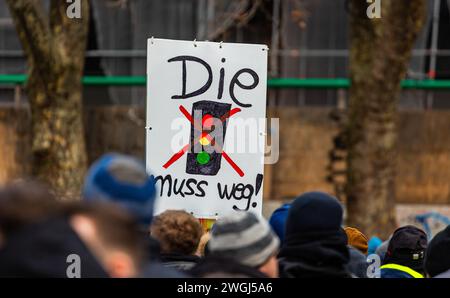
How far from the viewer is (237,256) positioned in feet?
7.62

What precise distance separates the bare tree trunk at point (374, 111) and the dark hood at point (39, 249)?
19.4 feet

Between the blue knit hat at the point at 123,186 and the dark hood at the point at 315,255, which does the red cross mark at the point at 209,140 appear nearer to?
the dark hood at the point at 315,255

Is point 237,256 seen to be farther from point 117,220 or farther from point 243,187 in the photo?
point 243,187

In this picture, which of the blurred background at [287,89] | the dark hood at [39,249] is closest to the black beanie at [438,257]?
the dark hood at [39,249]

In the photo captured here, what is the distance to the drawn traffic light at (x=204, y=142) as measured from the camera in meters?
4.29

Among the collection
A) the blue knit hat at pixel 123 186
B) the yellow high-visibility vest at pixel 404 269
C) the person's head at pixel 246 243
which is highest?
the blue knit hat at pixel 123 186

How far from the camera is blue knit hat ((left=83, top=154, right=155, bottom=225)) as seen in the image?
1.91 m

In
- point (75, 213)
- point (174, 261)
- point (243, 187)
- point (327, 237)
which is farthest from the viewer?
point (243, 187)

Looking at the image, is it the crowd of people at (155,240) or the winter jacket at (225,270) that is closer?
the crowd of people at (155,240)

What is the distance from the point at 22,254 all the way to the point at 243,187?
2854mm

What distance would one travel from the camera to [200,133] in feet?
14.2

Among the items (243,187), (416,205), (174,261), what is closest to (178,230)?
(174,261)

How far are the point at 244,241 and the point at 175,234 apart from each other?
773 mm
